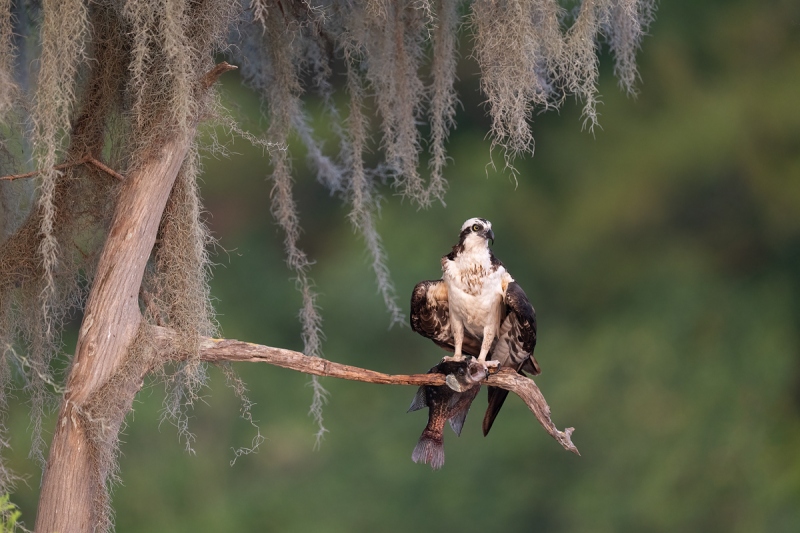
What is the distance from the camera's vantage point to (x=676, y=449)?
125 inches

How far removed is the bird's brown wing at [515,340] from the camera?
6.48ft

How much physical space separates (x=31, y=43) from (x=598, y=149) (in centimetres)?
205

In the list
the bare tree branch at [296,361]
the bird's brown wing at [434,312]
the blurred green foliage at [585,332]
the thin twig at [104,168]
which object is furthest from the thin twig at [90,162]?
the blurred green foliage at [585,332]

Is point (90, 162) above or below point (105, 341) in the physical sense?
above

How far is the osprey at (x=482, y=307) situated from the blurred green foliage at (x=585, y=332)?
1173 mm

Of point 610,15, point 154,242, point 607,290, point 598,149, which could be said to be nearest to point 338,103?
point 598,149

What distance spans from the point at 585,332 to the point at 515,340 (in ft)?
4.34

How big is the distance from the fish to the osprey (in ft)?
0.15

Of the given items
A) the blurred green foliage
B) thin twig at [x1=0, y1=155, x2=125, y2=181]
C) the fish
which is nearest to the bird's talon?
the fish

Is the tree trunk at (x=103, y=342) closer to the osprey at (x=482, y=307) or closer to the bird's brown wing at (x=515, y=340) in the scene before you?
the osprey at (x=482, y=307)

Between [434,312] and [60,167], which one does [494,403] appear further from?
[60,167]

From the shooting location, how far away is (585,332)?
3.29 m

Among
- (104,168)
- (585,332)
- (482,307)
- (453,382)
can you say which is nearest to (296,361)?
(453,382)

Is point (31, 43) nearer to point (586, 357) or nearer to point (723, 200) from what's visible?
point (586, 357)
